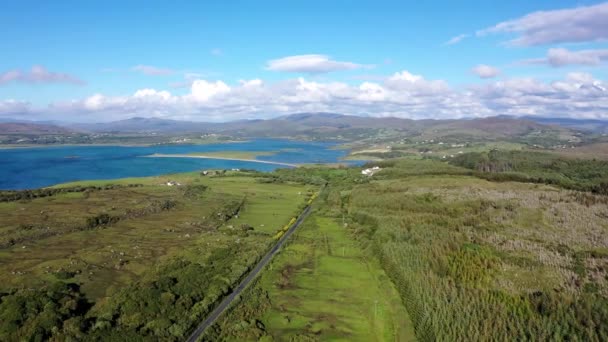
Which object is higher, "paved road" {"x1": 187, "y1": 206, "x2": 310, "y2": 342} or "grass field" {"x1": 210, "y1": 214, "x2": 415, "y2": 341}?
"paved road" {"x1": 187, "y1": 206, "x2": 310, "y2": 342}

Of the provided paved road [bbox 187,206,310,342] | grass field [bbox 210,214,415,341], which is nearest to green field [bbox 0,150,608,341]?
grass field [bbox 210,214,415,341]

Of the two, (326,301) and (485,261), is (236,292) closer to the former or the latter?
(326,301)

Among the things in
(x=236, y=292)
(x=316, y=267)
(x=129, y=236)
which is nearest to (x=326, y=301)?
(x=236, y=292)

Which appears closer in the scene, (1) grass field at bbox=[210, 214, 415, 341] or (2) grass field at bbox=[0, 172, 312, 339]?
(1) grass field at bbox=[210, 214, 415, 341]

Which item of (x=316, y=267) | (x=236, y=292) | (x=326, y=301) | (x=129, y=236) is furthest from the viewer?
(x=129, y=236)

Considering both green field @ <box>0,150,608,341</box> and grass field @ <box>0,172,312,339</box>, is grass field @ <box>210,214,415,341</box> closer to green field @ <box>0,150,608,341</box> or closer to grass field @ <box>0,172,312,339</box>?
green field @ <box>0,150,608,341</box>

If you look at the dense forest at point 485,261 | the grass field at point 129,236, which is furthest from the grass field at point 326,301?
the grass field at point 129,236

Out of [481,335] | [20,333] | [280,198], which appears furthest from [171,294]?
[280,198]

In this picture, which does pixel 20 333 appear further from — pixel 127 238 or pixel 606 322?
pixel 606 322
